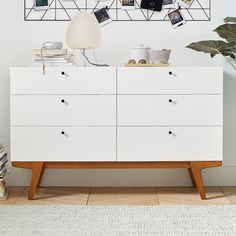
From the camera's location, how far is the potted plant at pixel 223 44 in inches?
118

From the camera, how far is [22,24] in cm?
335

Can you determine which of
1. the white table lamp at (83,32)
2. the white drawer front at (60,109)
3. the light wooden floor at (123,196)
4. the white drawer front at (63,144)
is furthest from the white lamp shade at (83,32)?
the light wooden floor at (123,196)

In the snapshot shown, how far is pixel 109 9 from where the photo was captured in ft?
11.0

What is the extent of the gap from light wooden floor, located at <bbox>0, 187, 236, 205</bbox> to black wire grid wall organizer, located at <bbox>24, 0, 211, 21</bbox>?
3.49ft

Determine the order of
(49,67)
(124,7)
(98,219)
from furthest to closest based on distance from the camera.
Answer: (124,7), (49,67), (98,219)

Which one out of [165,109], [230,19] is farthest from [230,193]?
[230,19]

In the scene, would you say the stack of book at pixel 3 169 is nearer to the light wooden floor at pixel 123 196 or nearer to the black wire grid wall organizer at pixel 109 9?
the light wooden floor at pixel 123 196

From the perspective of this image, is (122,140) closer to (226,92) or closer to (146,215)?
(146,215)

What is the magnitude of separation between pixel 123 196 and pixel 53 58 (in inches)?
35.3

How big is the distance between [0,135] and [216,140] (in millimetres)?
1354

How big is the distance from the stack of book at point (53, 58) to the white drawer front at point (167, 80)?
0.31 m

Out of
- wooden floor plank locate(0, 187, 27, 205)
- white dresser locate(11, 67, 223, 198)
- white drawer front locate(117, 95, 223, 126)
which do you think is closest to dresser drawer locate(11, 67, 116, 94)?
white dresser locate(11, 67, 223, 198)

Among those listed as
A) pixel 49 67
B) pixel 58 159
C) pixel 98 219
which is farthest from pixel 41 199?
pixel 49 67

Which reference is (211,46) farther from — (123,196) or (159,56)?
(123,196)
